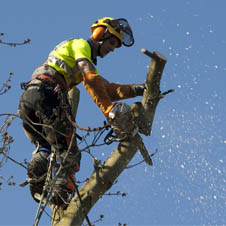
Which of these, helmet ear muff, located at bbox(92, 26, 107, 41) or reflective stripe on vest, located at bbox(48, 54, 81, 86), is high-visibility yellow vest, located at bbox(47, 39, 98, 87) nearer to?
reflective stripe on vest, located at bbox(48, 54, 81, 86)

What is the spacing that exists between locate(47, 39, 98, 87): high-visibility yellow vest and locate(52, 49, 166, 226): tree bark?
2.88 feet

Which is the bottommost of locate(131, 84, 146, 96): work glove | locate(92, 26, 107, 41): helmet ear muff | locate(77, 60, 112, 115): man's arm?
locate(77, 60, 112, 115): man's arm

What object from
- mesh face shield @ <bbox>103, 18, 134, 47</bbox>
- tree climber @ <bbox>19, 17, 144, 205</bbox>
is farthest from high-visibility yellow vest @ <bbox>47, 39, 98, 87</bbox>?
mesh face shield @ <bbox>103, 18, 134, 47</bbox>

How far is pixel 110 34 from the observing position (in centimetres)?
639

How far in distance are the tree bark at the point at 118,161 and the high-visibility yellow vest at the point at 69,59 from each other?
0.88 meters

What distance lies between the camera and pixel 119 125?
5.16 metres

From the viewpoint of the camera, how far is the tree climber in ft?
17.5

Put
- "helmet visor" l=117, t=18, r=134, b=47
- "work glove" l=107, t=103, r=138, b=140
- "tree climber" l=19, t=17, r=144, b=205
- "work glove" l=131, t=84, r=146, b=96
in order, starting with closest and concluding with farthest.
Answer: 1. "work glove" l=107, t=103, r=138, b=140
2. "tree climber" l=19, t=17, r=144, b=205
3. "work glove" l=131, t=84, r=146, b=96
4. "helmet visor" l=117, t=18, r=134, b=47

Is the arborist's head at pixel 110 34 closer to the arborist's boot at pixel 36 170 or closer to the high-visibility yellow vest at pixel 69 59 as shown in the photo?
the high-visibility yellow vest at pixel 69 59

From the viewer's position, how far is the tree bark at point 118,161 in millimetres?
5020

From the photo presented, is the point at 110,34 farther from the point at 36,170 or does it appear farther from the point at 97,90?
the point at 36,170

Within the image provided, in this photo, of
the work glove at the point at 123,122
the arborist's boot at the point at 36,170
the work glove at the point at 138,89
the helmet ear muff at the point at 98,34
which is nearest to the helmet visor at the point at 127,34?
the helmet ear muff at the point at 98,34

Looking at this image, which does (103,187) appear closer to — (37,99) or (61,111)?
(61,111)

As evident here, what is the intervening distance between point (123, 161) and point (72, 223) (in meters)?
0.75
